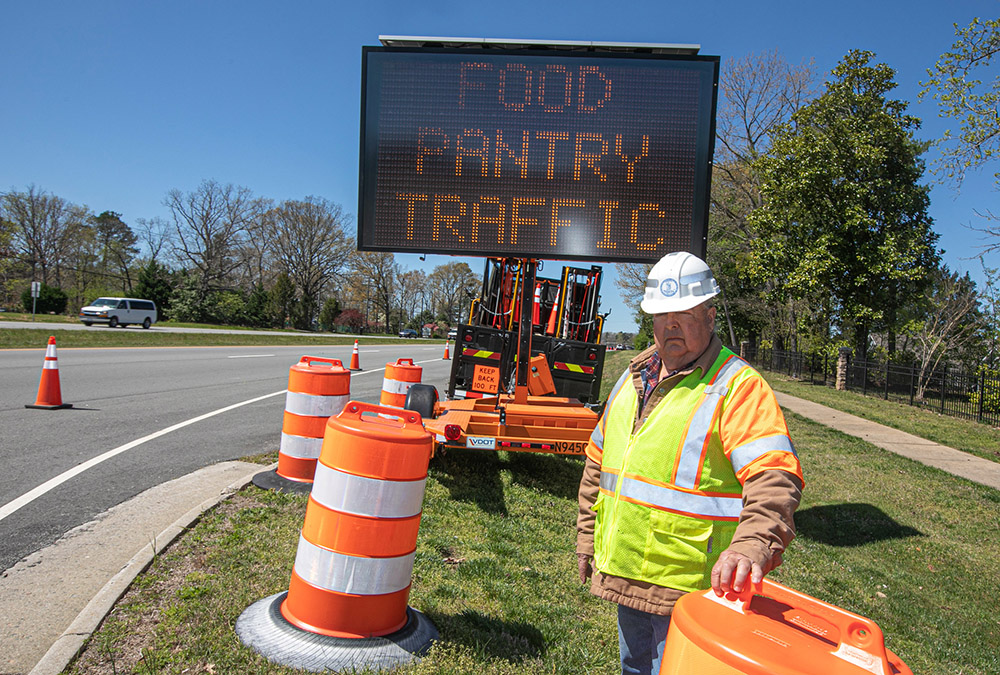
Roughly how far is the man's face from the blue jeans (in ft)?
2.93

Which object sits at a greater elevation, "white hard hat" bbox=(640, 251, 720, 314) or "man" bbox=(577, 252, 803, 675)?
"white hard hat" bbox=(640, 251, 720, 314)

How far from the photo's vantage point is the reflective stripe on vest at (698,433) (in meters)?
2.31

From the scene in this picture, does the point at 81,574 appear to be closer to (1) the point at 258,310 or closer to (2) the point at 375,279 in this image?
(1) the point at 258,310

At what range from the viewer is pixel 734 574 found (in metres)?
1.92

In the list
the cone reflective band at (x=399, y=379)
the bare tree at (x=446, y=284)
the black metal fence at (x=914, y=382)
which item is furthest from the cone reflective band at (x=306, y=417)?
the bare tree at (x=446, y=284)

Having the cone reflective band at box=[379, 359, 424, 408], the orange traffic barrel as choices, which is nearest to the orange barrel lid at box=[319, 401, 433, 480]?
the orange traffic barrel

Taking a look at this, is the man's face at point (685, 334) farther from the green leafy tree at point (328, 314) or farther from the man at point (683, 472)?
the green leafy tree at point (328, 314)

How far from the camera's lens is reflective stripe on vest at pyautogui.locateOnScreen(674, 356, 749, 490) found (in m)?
2.31

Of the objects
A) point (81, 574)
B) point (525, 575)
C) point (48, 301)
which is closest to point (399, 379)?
point (525, 575)

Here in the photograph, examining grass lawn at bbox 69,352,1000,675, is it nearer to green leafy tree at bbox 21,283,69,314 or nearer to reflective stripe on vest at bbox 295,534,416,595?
reflective stripe on vest at bbox 295,534,416,595

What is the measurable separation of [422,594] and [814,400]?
59.4 ft

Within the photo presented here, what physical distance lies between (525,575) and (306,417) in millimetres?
2458

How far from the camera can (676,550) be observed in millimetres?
2361

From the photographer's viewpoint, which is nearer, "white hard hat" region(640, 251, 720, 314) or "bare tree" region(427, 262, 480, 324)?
"white hard hat" region(640, 251, 720, 314)
